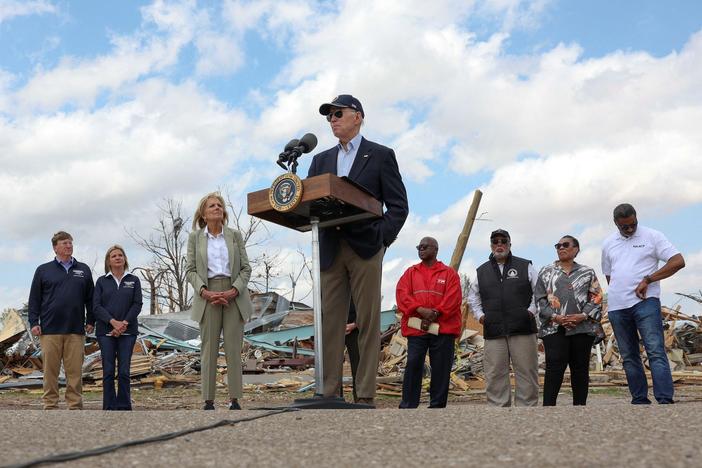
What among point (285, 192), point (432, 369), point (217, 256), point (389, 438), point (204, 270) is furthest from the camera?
point (432, 369)

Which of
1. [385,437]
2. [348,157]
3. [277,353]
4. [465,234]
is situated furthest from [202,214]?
[277,353]

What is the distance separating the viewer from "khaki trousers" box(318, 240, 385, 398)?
17.8ft

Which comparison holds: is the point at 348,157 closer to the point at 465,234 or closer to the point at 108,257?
the point at 108,257

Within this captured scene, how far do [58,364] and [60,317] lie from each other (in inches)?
20.2

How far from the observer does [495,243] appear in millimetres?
7438

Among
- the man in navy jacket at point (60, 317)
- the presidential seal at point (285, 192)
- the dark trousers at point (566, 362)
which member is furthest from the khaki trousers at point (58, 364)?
the dark trousers at point (566, 362)

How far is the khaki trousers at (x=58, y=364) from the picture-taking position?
784 centimetres

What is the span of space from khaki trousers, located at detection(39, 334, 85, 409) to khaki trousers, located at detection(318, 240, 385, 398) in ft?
11.6

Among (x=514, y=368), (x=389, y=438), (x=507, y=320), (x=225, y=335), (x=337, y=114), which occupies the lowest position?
(x=389, y=438)

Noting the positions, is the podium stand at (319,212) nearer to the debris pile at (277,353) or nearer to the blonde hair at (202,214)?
the blonde hair at (202,214)

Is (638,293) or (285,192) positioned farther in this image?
(638,293)

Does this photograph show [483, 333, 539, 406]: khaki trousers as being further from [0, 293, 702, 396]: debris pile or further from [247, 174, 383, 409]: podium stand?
[0, 293, 702, 396]: debris pile

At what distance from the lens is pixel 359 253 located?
5.39 metres

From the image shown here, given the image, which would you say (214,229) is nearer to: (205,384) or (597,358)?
(205,384)
